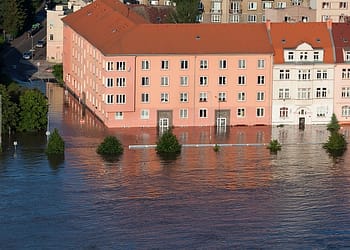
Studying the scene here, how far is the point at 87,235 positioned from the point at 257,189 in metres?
5.15

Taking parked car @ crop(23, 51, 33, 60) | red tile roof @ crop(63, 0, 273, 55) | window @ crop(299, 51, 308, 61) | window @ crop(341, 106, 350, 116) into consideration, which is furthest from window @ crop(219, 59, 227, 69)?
parked car @ crop(23, 51, 33, 60)

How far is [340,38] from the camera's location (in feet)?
121

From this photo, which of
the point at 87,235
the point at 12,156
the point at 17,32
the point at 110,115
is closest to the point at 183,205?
the point at 87,235

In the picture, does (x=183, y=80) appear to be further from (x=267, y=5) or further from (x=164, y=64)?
(x=267, y=5)

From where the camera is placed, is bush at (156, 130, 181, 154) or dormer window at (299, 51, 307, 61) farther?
dormer window at (299, 51, 307, 61)

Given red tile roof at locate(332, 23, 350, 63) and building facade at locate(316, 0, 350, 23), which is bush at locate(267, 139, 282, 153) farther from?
building facade at locate(316, 0, 350, 23)

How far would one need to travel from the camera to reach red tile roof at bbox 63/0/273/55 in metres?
35.8

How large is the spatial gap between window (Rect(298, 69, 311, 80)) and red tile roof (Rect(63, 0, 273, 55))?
1.04 meters

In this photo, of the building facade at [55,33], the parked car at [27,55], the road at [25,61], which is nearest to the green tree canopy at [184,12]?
the building facade at [55,33]

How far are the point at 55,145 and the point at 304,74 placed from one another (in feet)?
25.9

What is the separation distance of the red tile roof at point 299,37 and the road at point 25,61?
947 centimetres

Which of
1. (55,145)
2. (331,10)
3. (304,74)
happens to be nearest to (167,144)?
(55,145)

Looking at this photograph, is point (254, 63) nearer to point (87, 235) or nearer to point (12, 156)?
point (12, 156)

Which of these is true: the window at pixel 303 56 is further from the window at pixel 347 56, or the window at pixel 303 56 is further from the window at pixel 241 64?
the window at pixel 241 64
